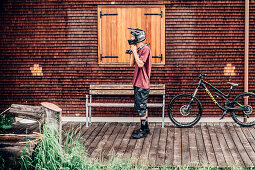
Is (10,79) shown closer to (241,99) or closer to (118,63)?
(118,63)

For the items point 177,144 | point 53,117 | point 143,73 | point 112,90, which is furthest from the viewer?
point 112,90

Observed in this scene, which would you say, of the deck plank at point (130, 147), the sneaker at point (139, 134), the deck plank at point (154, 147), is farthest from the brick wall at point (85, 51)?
the deck plank at point (130, 147)

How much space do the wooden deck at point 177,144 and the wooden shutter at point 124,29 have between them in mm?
1606

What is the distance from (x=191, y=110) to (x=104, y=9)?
10.3 feet

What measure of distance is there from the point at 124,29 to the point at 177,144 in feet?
10.5

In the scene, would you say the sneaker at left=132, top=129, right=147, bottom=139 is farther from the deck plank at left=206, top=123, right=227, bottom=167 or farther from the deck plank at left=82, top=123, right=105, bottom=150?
the deck plank at left=206, top=123, right=227, bottom=167

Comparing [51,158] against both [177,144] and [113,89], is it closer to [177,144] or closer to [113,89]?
[177,144]

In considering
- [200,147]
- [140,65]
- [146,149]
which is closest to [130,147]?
[146,149]

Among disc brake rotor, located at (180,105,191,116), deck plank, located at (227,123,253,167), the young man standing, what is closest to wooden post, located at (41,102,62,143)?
the young man standing

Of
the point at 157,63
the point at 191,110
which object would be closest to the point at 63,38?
the point at 157,63

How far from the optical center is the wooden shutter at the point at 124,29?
8500 millimetres

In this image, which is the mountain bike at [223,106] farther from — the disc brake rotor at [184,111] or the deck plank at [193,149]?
the deck plank at [193,149]

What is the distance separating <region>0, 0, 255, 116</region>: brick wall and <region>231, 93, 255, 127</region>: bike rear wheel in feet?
1.04

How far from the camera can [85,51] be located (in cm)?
870
